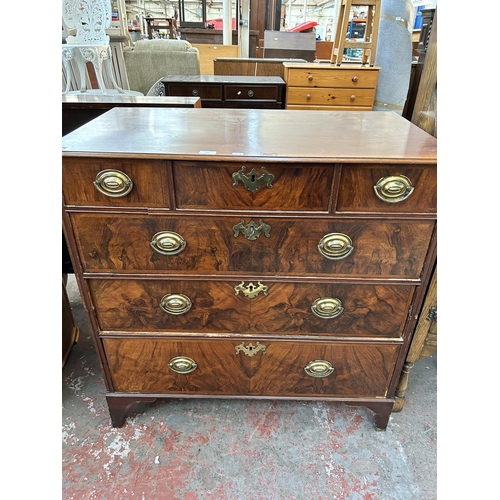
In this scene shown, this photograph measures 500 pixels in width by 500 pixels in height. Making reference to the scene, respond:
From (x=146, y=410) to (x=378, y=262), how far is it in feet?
3.59

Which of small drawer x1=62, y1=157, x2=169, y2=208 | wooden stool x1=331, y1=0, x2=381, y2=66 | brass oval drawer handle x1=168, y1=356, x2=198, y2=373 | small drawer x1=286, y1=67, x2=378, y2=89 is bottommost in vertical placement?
brass oval drawer handle x1=168, y1=356, x2=198, y2=373

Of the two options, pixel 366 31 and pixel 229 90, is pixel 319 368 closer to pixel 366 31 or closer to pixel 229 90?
pixel 229 90

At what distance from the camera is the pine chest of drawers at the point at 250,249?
0.90 metres

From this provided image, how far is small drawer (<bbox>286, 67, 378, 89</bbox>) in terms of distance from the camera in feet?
9.71

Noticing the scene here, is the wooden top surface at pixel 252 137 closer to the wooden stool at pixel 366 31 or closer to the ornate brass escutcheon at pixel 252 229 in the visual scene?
the ornate brass escutcheon at pixel 252 229

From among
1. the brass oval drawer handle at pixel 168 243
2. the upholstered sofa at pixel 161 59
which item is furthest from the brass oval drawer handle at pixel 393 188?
the upholstered sofa at pixel 161 59

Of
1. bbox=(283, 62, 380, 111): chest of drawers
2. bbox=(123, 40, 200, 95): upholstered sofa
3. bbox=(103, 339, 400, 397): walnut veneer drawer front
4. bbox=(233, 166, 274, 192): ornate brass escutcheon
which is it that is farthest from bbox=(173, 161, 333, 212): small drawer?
bbox=(123, 40, 200, 95): upholstered sofa

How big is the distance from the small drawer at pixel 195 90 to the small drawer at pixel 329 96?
0.70 m

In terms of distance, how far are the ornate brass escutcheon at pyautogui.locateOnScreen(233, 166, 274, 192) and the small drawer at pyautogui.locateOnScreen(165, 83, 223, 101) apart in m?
2.12

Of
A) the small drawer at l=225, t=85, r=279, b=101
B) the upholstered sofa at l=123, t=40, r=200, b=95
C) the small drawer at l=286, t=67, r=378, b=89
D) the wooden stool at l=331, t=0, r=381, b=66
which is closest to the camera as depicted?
the wooden stool at l=331, t=0, r=381, b=66

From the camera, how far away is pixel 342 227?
0.98 meters

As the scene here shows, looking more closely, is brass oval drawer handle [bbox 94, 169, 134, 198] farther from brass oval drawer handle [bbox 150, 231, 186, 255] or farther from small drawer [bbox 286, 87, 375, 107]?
small drawer [bbox 286, 87, 375, 107]

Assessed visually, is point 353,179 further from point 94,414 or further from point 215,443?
point 94,414

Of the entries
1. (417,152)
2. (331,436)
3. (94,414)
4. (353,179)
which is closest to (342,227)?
(353,179)
